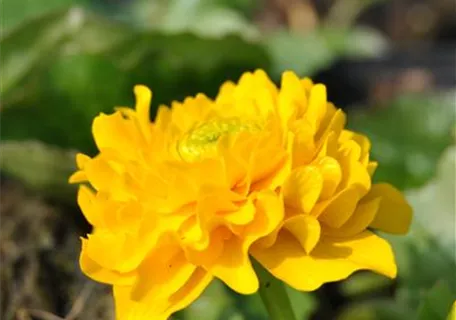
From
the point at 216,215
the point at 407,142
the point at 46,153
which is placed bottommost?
the point at 407,142

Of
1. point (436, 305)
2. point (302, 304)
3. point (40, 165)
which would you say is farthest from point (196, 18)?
point (436, 305)

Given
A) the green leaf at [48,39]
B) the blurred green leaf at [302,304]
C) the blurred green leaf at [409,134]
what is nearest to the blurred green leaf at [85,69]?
the green leaf at [48,39]

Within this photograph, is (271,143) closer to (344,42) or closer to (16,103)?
(16,103)

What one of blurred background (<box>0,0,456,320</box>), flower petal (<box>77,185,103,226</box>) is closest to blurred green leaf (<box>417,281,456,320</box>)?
blurred background (<box>0,0,456,320</box>)

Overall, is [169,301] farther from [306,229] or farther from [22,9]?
[22,9]

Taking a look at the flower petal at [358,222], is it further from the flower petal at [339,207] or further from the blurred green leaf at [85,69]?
the blurred green leaf at [85,69]

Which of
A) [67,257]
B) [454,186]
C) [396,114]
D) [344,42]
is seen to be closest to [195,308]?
[67,257]

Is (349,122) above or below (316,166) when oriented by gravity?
below

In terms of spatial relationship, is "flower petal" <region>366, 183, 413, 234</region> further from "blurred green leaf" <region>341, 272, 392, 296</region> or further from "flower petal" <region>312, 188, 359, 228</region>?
"blurred green leaf" <region>341, 272, 392, 296</region>
